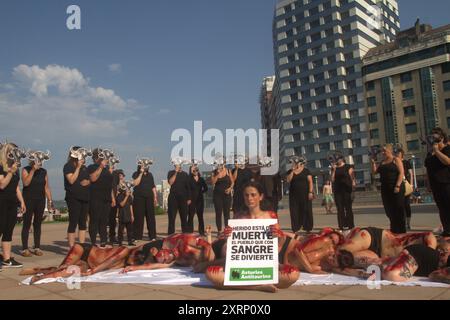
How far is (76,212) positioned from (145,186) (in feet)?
5.92

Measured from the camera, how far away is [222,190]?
948cm

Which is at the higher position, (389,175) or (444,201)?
(389,175)

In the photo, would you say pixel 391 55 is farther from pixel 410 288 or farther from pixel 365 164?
pixel 410 288

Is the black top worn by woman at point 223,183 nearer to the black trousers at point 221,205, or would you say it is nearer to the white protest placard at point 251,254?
the black trousers at point 221,205

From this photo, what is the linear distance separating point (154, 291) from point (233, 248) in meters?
0.96

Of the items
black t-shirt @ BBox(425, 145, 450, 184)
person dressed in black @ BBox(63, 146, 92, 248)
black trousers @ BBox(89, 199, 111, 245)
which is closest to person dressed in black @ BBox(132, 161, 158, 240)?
black trousers @ BBox(89, 199, 111, 245)

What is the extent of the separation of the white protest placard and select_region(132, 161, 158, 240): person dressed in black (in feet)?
15.4

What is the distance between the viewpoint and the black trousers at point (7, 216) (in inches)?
234

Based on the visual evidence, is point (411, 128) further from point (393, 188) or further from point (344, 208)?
point (393, 188)

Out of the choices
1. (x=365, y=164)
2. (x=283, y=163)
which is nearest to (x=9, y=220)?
(x=365, y=164)

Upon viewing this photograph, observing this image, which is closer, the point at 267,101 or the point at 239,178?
the point at 239,178

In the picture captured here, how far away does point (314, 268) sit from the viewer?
16.0 feet

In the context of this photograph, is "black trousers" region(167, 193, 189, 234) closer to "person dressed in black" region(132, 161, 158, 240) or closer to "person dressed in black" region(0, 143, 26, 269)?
"person dressed in black" region(132, 161, 158, 240)

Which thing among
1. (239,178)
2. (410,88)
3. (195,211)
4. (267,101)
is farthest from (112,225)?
(267,101)
